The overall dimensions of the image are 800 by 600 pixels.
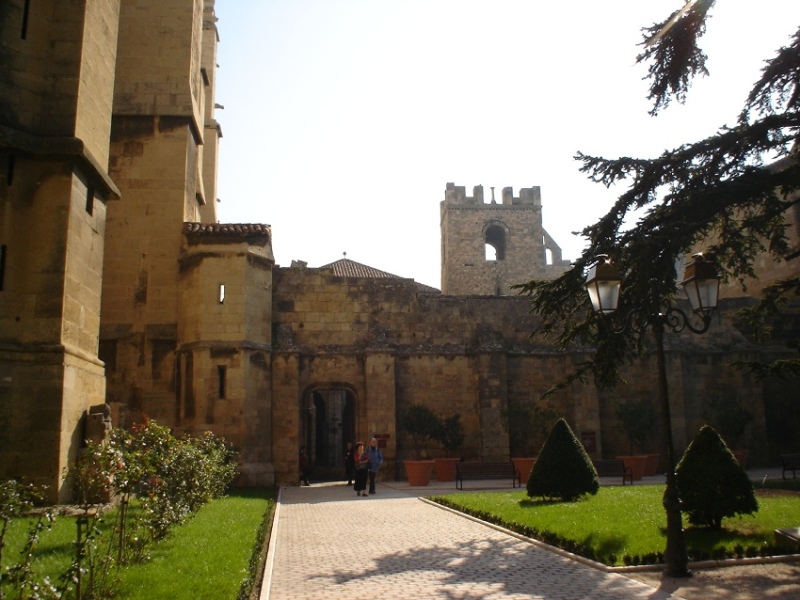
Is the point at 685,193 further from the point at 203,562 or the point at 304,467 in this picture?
the point at 304,467

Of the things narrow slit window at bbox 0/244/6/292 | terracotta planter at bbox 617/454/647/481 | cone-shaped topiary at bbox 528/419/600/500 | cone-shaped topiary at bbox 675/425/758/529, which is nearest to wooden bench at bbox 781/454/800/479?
terracotta planter at bbox 617/454/647/481

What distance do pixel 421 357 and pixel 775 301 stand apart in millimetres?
11459

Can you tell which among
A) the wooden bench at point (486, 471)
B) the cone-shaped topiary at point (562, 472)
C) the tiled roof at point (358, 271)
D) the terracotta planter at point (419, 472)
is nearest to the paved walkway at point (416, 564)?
the cone-shaped topiary at point (562, 472)

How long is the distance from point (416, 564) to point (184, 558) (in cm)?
266

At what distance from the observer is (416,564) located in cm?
871

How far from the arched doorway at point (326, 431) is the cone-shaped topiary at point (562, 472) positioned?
49.7 ft

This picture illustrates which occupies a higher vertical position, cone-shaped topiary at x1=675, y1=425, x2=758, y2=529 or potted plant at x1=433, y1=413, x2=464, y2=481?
potted plant at x1=433, y1=413, x2=464, y2=481

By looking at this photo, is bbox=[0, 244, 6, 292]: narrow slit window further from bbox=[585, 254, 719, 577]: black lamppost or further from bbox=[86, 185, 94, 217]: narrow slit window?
bbox=[585, 254, 719, 577]: black lamppost

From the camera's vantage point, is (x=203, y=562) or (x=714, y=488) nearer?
(x=203, y=562)

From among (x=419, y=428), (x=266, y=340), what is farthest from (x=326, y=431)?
(x=266, y=340)

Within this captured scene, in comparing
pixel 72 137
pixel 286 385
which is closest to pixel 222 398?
pixel 286 385

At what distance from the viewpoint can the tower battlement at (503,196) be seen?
58656 millimetres

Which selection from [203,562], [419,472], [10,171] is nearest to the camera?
[203,562]

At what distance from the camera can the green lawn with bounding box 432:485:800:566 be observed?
8.80m
